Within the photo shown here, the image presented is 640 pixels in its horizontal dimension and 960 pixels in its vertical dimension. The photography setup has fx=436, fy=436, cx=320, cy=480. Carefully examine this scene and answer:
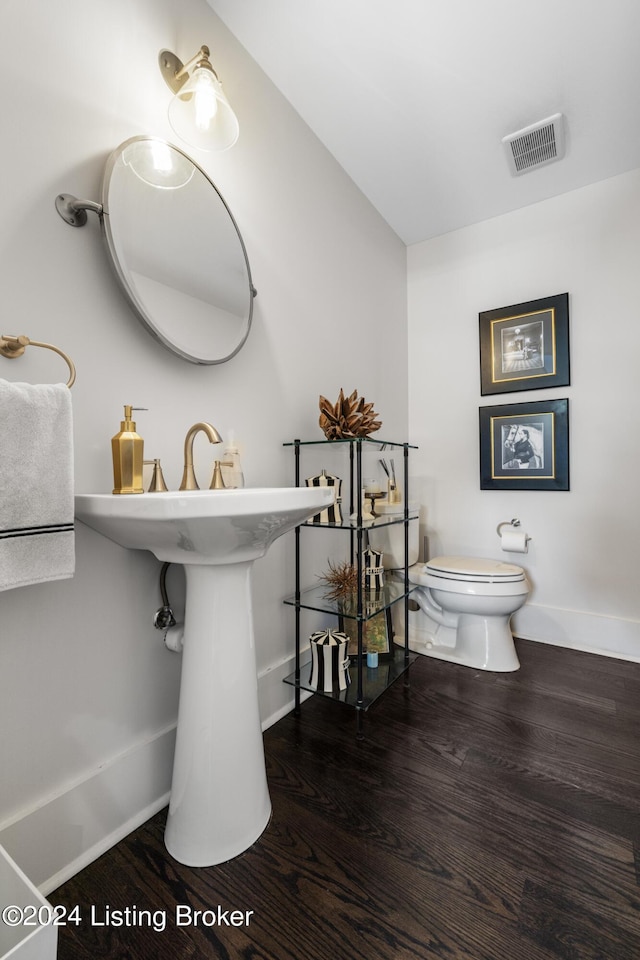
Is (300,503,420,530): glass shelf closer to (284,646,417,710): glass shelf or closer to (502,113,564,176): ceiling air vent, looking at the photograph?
(284,646,417,710): glass shelf

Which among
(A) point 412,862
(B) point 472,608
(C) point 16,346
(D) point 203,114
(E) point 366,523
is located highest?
(D) point 203,114

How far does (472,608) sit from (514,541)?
0.51 m

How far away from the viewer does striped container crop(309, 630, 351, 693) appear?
1560 mm

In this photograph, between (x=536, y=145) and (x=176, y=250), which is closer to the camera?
(x=176, y=250)

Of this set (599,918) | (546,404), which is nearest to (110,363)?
(599,918)

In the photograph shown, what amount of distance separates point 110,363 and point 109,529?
433 millimetres

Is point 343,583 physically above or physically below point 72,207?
below

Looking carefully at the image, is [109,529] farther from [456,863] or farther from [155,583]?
[456,863]

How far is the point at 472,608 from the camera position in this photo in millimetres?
1916

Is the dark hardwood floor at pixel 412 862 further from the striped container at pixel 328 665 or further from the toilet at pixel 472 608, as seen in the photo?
the toilet at pixel 472 608

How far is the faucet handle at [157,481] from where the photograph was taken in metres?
1.11

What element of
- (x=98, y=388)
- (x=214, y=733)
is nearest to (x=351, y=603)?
(x=214, y=733)

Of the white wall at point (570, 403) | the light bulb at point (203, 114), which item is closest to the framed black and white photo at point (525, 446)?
the white wall at point (570, 403)

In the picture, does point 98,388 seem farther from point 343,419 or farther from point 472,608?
point 472,608
